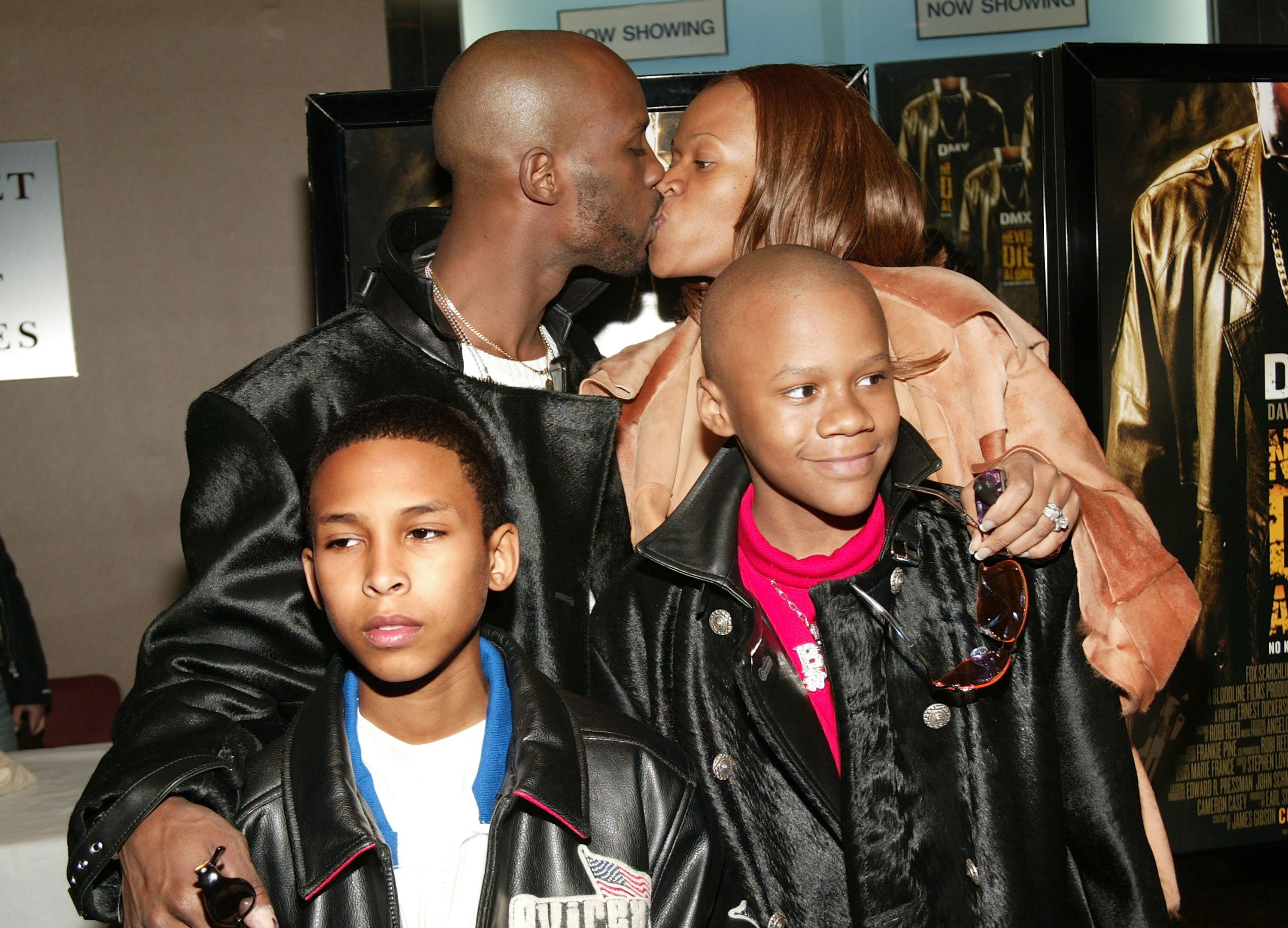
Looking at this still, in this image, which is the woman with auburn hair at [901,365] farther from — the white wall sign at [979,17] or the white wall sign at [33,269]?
the white wall sign at [33,269]

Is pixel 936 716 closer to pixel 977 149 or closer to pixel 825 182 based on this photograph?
pixel 825 182

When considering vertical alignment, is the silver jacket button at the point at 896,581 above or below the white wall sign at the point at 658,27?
below

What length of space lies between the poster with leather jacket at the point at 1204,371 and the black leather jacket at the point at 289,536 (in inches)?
54.1

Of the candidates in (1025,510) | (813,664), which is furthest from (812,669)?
(1025,510)

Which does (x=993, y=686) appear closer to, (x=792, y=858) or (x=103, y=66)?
(x=792, y=858)


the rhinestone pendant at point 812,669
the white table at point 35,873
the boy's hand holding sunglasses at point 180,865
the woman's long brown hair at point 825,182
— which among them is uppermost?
the woman's long brown hair at point 825,182

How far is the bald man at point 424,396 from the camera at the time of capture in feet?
5.46

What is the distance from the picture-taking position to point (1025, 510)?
1.61 m

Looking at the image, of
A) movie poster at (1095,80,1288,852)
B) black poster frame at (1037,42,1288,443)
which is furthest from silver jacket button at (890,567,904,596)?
movie poster at (1095,80,1288,852)

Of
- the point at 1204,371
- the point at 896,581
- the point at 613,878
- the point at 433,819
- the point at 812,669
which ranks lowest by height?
the point at 613,878

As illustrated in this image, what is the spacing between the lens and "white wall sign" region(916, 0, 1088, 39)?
386 centimetres

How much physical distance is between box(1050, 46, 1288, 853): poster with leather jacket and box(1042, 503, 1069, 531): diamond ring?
1.16 meters

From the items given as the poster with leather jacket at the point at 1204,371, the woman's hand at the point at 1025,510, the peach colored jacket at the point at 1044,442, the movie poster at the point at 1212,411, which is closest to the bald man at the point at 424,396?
the peach colored jacket at the point at 1044,442

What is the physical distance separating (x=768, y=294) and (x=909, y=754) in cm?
76
